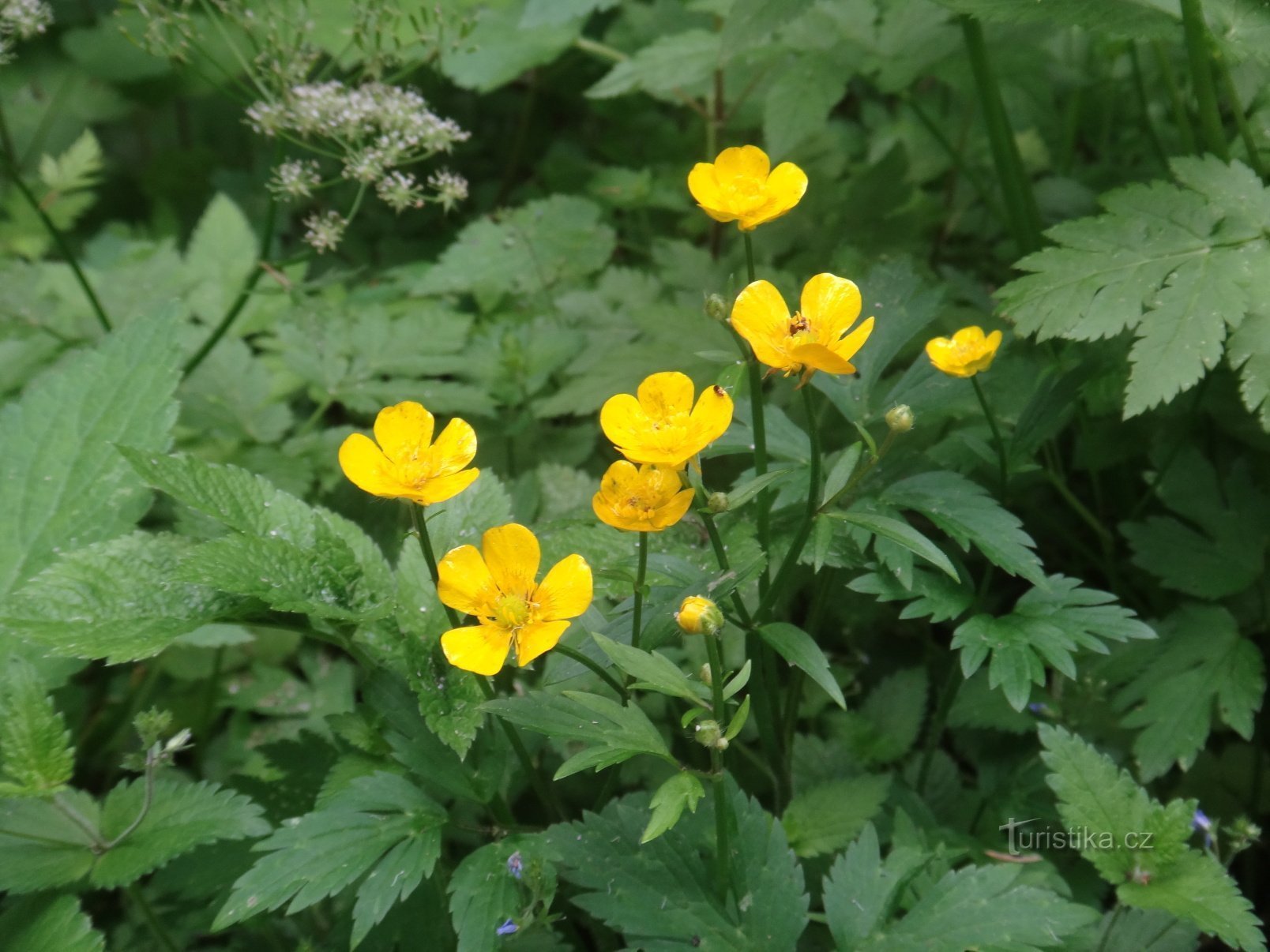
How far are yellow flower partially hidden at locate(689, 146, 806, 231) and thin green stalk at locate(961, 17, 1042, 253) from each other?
91 cm

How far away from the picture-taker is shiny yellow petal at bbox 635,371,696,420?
3.83ft

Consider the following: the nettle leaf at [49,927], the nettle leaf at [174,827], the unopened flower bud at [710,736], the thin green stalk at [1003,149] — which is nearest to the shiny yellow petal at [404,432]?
the unopened flower bud at [710,736]

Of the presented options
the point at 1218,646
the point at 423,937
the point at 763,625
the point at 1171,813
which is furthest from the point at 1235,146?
the point at 423,937

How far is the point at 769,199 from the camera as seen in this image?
3.90 ft

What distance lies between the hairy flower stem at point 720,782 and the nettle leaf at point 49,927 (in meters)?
0.83

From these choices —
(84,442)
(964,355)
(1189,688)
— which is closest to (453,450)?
(964,355)

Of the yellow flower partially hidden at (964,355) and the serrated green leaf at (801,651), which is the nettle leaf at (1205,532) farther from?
the serrated green leaf at (801,651)

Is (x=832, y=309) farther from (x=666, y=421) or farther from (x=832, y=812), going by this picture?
(x=832, y=812)

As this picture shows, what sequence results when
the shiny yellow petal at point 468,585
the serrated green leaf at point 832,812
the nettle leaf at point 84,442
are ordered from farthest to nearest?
1. the nettle leaf at point 84,442
2. the serrated green leaf at point 832,812
3. the shiny yellow petal at point 468,585

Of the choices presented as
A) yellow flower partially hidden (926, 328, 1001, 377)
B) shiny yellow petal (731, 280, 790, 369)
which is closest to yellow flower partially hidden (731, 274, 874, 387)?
shiny yellow petal (731, 280, 790, 369)

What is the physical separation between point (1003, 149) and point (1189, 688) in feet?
3.59

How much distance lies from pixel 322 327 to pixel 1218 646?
1813 mm

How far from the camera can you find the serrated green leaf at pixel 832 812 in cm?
151

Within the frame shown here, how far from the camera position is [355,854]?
1207mm
